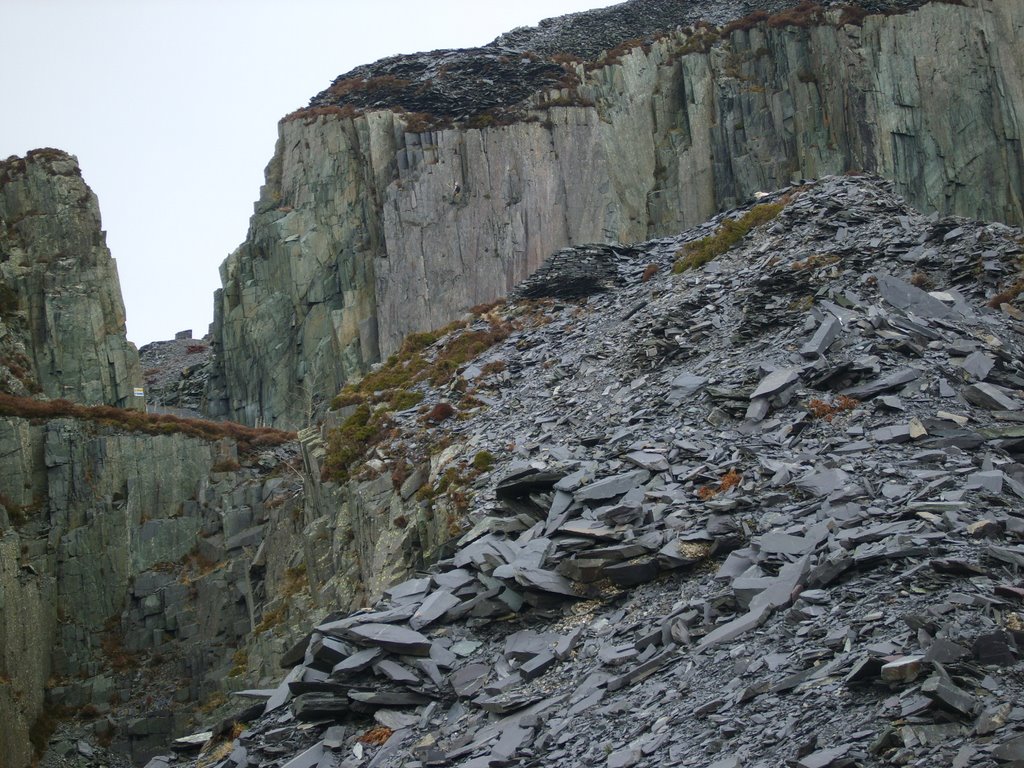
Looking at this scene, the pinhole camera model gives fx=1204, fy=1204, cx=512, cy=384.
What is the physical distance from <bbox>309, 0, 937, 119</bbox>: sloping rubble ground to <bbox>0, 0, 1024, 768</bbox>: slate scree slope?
0.32 m

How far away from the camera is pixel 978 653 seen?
543 inches

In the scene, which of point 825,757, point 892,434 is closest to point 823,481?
point 892,434

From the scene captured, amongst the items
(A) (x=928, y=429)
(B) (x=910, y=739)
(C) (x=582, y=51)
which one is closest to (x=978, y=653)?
(B) (x=910, y=739)

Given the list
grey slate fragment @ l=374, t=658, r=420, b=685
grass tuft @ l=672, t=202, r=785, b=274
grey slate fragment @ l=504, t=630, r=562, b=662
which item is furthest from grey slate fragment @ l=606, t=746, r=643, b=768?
grass tuft @ l=672, t=202, r=785, b=274

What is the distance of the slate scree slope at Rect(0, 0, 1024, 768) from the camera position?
53.8 feet

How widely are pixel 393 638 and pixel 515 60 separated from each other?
54816 mm

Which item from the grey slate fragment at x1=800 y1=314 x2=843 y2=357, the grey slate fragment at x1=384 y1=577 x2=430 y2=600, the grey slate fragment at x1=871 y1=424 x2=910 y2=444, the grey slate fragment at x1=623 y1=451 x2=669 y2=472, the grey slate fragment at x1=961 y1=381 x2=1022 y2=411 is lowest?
the grey slate fragment at x1=384 y1=577 x2=430 y2=600

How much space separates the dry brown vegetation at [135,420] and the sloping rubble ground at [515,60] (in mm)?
19885

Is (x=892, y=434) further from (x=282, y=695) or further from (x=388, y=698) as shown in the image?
(x=282, y=695)

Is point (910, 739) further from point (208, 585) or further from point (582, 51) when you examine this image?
point (582, 51)

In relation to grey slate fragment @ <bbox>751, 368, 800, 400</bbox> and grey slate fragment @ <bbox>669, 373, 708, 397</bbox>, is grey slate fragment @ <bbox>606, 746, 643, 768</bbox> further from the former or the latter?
grey slate fragment @ <bbox>669, 373, 708, 397</bbox>

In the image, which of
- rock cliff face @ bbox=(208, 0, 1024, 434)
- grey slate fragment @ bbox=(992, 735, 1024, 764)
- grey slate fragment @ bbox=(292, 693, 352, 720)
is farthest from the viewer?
rock cliff face @ bbox=(208, 0, 1024, 434)

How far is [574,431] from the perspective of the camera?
28984mm

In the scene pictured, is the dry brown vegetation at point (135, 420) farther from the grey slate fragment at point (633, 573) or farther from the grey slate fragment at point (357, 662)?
the grey slate fragment at point (633, 573)
